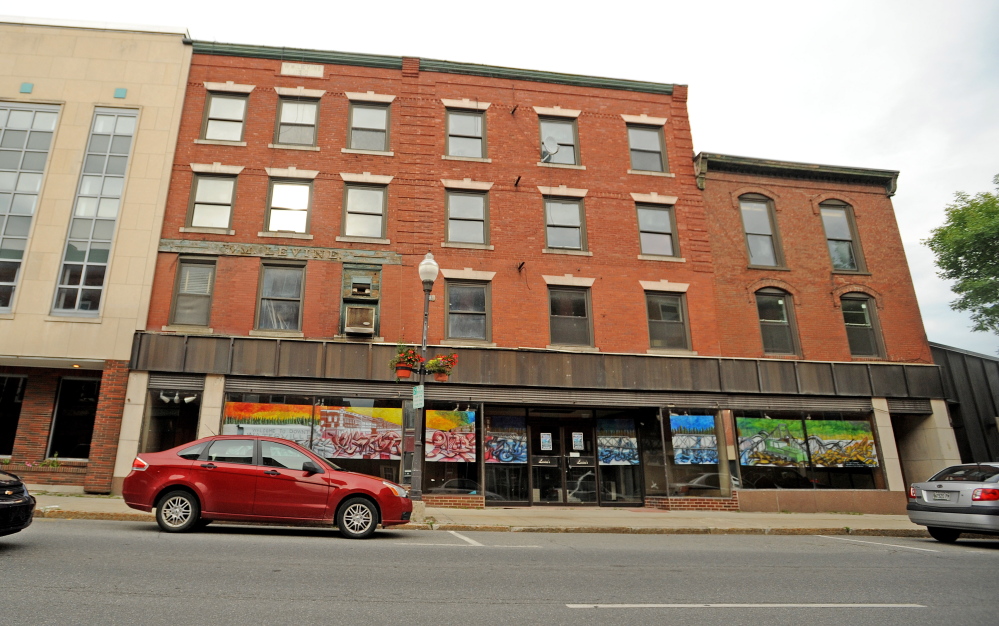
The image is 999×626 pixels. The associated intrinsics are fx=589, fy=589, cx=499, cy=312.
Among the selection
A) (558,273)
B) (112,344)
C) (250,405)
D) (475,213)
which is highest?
(475,213)

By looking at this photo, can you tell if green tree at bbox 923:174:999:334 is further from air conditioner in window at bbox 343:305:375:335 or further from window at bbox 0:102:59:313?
window at bbox 0:102:59:313

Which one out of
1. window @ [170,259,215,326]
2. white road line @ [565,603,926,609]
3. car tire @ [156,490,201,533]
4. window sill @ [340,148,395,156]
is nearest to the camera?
white road line @ [565,603,926,609]

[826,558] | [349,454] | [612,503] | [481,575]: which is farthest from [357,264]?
[826,558]

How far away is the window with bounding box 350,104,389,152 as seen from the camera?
19.0 metres

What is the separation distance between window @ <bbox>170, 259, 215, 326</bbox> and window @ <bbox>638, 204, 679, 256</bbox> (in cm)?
1331

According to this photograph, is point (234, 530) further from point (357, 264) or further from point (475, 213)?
point (475, 213)

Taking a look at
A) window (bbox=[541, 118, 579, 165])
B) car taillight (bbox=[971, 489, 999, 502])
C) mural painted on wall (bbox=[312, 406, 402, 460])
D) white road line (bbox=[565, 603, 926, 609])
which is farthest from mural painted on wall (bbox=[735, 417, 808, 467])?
white road line (bbox=[565, 603, 926, 609])

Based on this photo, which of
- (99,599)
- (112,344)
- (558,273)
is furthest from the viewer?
(558,273)

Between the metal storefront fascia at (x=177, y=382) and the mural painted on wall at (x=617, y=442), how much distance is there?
11308mm

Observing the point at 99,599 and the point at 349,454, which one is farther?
the point at 349,454

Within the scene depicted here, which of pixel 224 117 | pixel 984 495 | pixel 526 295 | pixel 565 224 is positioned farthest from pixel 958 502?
pixel 224 117

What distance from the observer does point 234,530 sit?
10.1 metres

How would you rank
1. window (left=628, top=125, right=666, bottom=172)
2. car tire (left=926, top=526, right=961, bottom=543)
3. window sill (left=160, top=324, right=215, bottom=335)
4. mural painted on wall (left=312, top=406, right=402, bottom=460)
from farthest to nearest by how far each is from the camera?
window (left=628, top=125, right=666, bottom=172)
window sill (left=160, top=324, right=215, bottom=335)
mural painted on wall (left=312, top=406, right=402, bottom=460)
car tire (left=926, top=526, right=961, bottom=543)

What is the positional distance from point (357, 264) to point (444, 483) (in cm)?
683
